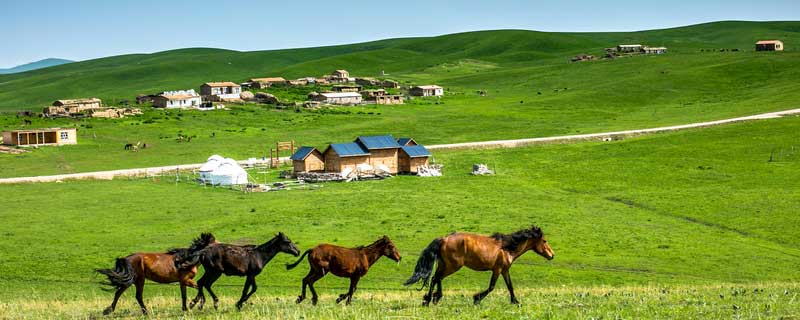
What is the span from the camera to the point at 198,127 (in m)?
104

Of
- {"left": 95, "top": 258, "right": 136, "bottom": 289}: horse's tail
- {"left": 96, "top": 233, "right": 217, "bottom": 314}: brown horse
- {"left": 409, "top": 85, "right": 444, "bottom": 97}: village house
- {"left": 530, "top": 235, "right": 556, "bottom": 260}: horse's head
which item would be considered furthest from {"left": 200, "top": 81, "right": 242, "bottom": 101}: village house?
{"left": 530, "top": 235, "right": 556, "bottom": 260}: horse's head

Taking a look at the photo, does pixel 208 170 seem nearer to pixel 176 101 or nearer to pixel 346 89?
pixel 176 101

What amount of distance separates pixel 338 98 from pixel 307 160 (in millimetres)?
67015

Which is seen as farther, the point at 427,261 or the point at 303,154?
the point at 303,154

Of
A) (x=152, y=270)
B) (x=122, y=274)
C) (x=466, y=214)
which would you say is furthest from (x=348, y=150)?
(x=122, y=274)

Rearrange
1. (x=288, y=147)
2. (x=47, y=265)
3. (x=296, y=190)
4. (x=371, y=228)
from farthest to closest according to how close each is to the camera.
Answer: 1. (x=288, y=147)
2. (x=296, y=190)
3. (x=371, y=228)
4. (x=47, y=265)

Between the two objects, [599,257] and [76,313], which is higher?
[76,313]

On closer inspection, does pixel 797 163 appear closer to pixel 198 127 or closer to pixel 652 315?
pixel 652 315

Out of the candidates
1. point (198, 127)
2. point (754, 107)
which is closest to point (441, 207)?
point (198, 127)

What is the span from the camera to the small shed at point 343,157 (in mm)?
69188

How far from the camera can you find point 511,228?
46.1 meters

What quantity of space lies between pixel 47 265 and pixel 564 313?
1017 inches

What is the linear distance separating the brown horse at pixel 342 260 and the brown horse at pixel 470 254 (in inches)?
49.0

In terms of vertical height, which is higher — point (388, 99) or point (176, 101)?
point (176, 101)
